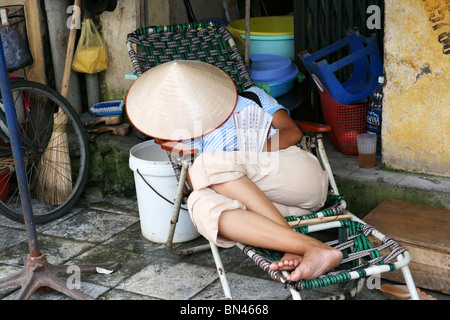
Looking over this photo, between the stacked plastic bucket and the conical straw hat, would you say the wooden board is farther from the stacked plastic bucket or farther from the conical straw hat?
the stacked plastic bucket

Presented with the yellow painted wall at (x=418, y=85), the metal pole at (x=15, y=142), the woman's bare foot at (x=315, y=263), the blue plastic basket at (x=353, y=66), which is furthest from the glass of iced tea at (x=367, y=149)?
the metal pole at (x=15, y=142)

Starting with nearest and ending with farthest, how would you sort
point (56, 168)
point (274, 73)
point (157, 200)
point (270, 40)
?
point (157, 200)
point (274, 73)
point (56, 168)
point (270, 40)

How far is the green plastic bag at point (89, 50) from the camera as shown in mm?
4461

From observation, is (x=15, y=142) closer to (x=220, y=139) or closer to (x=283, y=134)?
(x=220, y=139)

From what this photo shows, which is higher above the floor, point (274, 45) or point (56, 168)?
point (274, 45)

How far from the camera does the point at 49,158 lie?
4.39m

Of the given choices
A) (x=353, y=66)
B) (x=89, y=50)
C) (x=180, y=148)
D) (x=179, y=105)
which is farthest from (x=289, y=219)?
(x=89, y=50)

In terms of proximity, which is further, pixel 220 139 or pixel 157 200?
pixel 157 200

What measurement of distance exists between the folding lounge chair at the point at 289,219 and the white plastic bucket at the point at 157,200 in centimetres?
22

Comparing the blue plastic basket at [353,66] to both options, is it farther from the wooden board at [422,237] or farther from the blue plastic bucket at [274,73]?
the wooden board at [422,237]

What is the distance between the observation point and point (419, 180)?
11.7ft

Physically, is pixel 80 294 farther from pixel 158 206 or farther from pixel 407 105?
pixel 407 105

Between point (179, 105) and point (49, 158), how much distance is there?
1.59m
